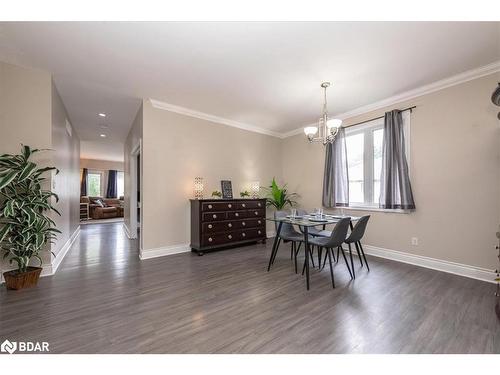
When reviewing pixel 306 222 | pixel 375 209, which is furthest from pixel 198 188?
pixel 375 209

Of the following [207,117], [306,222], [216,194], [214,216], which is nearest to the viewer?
[306,222]

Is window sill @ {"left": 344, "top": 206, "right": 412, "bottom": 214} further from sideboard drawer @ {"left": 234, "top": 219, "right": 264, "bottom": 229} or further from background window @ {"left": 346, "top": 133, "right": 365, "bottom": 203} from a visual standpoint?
sideboard drawer @ {"left": 234, "top": 219, "right": 264, "bottom": 229}

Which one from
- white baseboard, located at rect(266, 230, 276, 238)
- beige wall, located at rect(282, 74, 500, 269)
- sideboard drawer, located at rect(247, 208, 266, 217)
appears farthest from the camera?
white baseboard, located at rect(266, 230, 276, 238)

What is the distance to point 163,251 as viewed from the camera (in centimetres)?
375

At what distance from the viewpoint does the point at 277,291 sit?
7.82 feet

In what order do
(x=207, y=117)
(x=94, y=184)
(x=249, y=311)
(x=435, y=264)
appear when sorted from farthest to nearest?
(x=94, y=184), (x=207, y=117), (x=435, y=264), (x=249, y=311)

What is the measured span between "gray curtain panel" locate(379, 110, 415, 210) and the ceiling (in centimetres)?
50

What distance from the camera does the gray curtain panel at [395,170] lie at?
3.29 metres

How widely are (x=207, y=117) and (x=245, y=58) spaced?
2.04m

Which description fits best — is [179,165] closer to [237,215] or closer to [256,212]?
[237,215]

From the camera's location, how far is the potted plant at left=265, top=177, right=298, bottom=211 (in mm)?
5016

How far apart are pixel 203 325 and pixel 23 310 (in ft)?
5.57

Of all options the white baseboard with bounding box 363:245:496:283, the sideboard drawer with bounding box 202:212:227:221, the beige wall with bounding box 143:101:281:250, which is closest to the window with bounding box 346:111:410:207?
the white baseboard with bounding box 363:245:496:283
